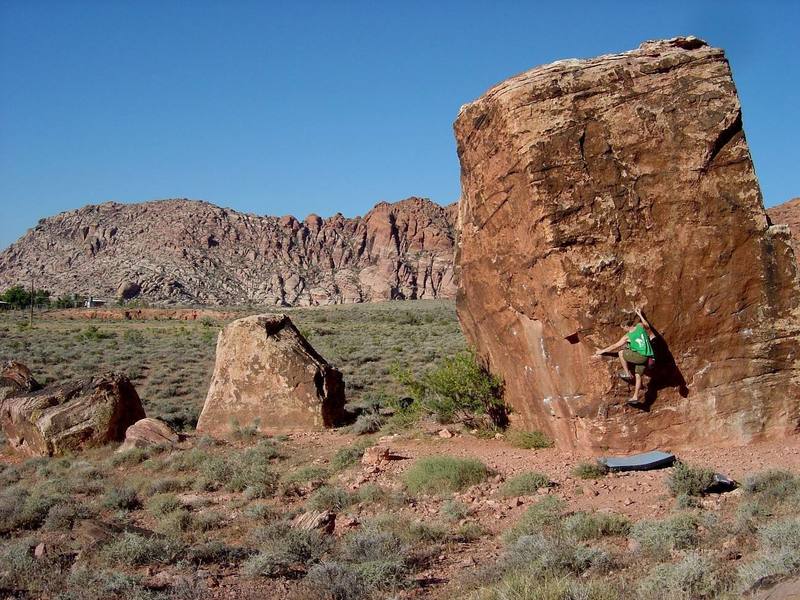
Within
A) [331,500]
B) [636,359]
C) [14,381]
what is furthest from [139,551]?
[14,381]

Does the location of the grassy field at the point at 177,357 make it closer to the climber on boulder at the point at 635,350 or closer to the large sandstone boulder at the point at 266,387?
the large sandstone boulder at the point at 266,387

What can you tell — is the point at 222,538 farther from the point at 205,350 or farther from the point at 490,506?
the point at 205,350

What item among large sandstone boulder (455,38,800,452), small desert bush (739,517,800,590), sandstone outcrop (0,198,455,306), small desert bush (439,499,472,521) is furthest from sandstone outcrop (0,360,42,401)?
sandstone outcrop (0,198,455,306)

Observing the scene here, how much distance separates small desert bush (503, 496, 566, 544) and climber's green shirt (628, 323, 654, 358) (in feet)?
7.03

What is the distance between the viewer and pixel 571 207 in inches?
331

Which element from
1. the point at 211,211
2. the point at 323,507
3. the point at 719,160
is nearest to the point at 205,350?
the point at 323,507

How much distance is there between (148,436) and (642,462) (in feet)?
26.4

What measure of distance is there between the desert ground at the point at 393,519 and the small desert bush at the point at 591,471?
0.07 feet

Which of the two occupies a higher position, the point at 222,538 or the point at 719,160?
the point at 719,160

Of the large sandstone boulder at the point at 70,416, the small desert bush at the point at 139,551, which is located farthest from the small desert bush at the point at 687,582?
the large sandstone boulder at the point at 70,416

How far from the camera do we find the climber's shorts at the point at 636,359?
8.10 m

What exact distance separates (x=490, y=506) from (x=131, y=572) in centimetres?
375

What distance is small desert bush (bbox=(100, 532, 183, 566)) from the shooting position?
19.1ft

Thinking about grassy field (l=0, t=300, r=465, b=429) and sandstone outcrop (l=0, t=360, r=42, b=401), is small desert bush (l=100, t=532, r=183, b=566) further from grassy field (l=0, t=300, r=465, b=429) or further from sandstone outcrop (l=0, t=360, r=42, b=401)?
sandstone outcrop (l=0, t=360, r=42, b=401)
